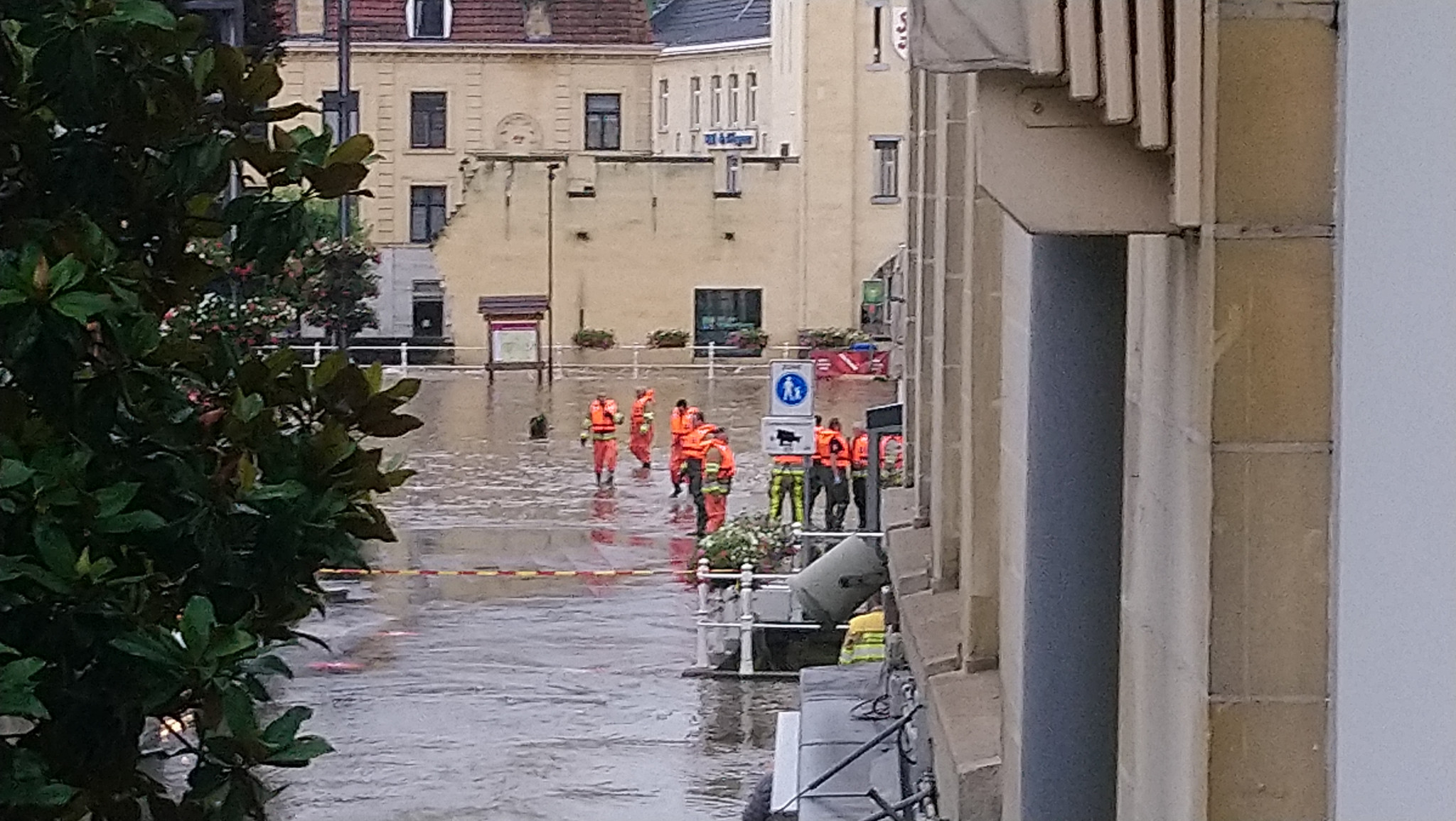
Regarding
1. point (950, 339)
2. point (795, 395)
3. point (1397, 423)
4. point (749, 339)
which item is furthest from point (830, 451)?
point (749, 339)

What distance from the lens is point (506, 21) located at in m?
67.2

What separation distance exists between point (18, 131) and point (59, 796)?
1.43 m

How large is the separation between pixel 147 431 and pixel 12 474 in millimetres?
490

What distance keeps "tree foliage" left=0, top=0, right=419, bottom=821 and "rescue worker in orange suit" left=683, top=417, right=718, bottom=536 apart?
2554cm

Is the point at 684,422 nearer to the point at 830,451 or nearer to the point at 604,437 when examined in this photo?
the point at 604,437

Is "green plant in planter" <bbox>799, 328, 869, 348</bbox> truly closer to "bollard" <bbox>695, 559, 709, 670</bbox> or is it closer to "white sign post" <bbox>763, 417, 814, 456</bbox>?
"white sign post" <bbox>763, 417, 814, 456</bbox>

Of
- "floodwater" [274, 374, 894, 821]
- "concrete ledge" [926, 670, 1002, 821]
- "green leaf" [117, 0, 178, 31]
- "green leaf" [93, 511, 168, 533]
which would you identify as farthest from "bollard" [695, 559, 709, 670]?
"green leaf" [93, 511, 168, 533]

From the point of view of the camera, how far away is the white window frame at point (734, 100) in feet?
218

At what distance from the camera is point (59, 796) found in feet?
15.0

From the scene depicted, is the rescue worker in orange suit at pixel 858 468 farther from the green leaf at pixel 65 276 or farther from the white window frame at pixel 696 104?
the white window frame at pixel 696 104

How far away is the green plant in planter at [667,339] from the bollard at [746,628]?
119 feet

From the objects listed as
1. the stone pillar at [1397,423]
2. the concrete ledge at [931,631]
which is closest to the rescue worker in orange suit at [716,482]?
the concrete ledge at [931,631]

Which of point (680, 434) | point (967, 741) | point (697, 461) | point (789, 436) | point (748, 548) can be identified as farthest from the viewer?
point (680, 434)

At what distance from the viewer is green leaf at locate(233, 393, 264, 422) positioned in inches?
202
